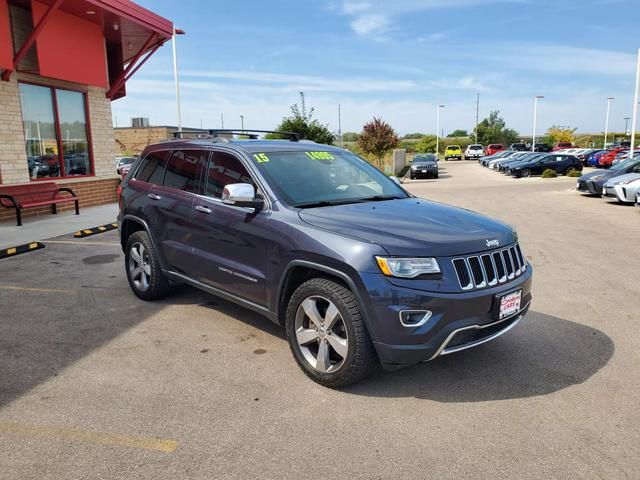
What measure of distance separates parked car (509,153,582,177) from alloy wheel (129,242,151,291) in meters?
29.1

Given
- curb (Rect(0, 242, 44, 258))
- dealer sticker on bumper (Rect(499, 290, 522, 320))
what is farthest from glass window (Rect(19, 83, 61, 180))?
dealer sticker on bumper (Rect(499, 290, 522, 320))

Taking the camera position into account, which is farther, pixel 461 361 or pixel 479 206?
pixel 479 206

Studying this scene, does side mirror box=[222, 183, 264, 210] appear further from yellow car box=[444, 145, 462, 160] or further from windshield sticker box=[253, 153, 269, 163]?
yellow car box=[444, 145, 462, 160]

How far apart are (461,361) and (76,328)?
11.8 feet

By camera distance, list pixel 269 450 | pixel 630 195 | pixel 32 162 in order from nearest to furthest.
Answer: pixel 269 450 → pixel 32 162 → pixel 630 195

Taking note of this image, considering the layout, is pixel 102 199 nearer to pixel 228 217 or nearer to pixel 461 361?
pixel 228 217

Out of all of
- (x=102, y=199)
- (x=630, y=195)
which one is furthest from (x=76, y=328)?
(x=630, y=195)

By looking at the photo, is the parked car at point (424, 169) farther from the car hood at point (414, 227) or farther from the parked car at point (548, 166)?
the car hood at point (414, 227)

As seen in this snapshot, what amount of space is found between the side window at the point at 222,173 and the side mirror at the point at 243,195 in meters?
0.32

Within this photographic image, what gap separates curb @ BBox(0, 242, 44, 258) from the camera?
8.42m

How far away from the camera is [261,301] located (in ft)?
13.6

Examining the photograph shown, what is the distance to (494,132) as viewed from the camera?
85.8 metres

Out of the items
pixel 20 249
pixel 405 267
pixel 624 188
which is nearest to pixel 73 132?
pixel 20 249

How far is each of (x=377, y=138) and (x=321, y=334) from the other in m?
35.6
